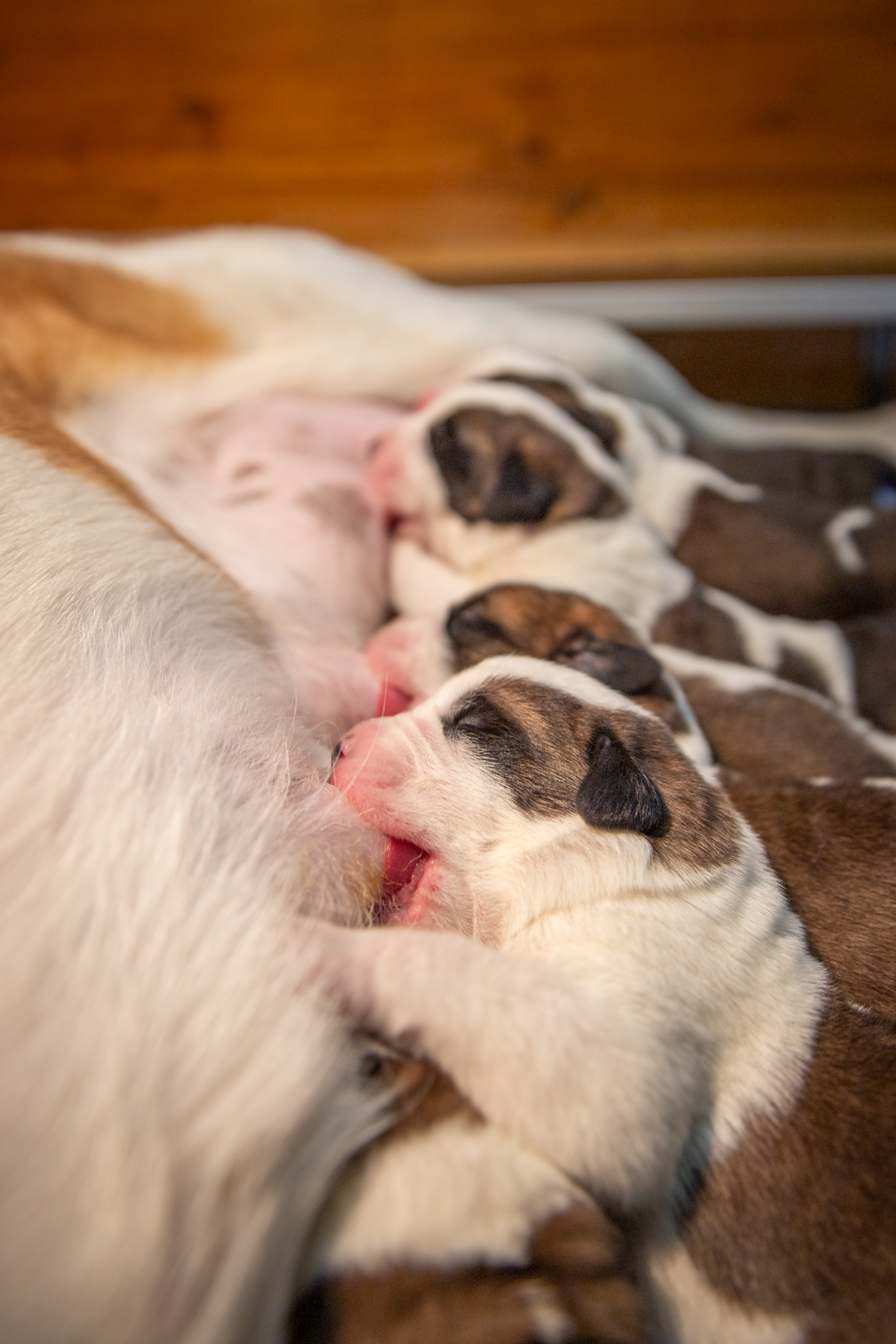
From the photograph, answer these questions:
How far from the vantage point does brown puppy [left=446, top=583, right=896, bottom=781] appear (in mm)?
1780

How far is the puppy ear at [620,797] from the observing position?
1341 millimetres

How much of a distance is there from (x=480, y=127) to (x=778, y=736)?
A: 91.7 inches

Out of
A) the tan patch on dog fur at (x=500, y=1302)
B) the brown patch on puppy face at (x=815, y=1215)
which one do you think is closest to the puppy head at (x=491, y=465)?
the brown patch on puppy face at (x=815, y=1215)

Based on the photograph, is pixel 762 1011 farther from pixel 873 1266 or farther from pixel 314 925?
pixel 314 925

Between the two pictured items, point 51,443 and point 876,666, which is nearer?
point 51,443

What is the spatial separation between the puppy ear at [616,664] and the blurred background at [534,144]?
5.26 feet

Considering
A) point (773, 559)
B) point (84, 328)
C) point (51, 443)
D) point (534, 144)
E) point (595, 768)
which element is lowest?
point (773, 559)

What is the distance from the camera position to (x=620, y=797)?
135 cm

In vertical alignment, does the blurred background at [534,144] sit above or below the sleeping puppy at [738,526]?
above

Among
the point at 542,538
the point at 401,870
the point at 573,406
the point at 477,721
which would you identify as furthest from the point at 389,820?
the point at 573,406

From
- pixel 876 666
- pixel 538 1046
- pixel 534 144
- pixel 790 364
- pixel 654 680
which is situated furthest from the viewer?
pixel 534 144

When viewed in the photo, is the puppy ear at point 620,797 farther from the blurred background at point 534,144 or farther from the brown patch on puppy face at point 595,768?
the blurred background at point 534,144

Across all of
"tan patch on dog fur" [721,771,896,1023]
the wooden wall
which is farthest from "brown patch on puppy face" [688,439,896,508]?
"tan patch on dog fur" [721,771,896,1023]

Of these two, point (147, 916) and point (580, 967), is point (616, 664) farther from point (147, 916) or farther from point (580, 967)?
point (147, 916)
